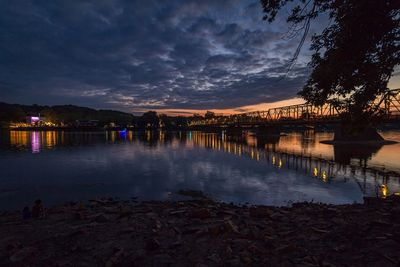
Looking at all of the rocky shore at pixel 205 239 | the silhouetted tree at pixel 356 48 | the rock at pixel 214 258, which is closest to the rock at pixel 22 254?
the rocky shore at pixel 205 239

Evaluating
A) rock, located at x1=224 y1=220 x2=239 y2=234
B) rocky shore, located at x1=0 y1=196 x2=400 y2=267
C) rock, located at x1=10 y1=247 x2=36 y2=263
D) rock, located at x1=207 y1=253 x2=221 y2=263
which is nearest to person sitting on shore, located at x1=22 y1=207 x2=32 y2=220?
rocky shore, located at x1=0 y1=196 x2=400 y2=267

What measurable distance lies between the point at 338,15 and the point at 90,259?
13.1 metres

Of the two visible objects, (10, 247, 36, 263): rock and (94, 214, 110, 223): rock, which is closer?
(10, 247, 36, 263): rock

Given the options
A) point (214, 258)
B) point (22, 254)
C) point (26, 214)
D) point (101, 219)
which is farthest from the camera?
point (26, 214)

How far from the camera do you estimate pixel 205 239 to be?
11.1 metres

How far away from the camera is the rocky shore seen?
9.20 meters

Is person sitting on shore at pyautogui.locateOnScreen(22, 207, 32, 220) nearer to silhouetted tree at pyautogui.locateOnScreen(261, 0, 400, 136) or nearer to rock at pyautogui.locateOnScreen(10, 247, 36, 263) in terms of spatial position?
rock at pyautogui.locateOnScreen(10, 247, 36, 263)

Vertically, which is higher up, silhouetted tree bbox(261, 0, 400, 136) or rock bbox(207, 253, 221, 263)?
silhouetted tree bbox(261, 0, 400, 136)

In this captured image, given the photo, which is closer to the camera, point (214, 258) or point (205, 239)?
point (214, 258)

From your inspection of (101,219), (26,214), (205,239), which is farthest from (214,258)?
(26,214)

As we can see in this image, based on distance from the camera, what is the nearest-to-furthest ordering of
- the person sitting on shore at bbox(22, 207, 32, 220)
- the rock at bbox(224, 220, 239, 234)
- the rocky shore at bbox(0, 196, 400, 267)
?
the rocky shore at bbox(0, 196, 400, 267), the rock at bbox(224, 220, 239, 234), the person sitting on shore at bbox(22, 207, 32, 220)

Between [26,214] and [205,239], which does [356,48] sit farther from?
[26,214]

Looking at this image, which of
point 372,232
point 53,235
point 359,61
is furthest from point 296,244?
point 53,235

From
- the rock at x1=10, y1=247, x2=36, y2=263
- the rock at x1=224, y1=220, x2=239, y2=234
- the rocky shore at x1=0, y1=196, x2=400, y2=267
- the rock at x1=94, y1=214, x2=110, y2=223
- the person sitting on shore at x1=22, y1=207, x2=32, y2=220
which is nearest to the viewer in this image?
the rocky shore at x1=0, y1=196, x2=400, y2=267
